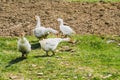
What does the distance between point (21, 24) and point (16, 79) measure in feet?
21.9

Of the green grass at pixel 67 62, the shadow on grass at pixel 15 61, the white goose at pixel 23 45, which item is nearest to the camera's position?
the green grass at pixel 67 62

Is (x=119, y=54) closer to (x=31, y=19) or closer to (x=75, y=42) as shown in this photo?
(x=75, y=42)

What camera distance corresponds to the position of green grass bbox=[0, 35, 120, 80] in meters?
16.3

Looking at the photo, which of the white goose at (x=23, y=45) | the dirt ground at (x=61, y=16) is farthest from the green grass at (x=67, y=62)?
the dirt ground at (x=61, y=16)

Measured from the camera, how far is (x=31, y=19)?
76.0ft

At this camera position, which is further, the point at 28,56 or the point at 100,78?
the point at 28,56

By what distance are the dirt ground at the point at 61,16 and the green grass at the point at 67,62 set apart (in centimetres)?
163

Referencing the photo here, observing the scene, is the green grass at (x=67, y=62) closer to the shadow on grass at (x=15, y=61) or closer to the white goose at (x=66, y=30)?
the shadow on grass at (x=15, y=61)

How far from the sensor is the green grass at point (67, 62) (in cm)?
1633

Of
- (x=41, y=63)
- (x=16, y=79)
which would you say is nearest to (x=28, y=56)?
(x=41, y=63)

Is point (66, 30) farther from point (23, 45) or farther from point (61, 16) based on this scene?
point (61, 16)

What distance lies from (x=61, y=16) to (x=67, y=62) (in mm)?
6296

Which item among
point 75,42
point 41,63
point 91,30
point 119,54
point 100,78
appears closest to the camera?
point 100,78

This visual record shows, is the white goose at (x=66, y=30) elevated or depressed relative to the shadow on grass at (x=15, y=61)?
elevated
